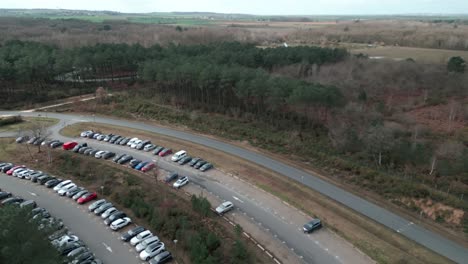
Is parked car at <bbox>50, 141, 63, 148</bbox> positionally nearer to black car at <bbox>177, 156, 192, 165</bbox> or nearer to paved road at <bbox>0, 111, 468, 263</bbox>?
paved road at <bbox>0, 111, 468, 263</bbox>

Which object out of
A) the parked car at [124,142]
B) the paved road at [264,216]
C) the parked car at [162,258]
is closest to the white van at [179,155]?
the paved road at [264,216]

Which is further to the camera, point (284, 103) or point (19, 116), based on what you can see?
point (19, 116)

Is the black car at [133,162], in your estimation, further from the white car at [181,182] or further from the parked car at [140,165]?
the white car at [181,182]

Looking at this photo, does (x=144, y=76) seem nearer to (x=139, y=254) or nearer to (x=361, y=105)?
(x=361, y=105)

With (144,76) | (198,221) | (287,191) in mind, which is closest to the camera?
(198,221)

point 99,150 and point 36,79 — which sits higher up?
point 36,79

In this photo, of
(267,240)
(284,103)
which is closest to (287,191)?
(267,240)

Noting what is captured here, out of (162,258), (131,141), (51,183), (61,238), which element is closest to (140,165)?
(131,141)

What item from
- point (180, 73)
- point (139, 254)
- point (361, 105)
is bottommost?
point (139, 254)
